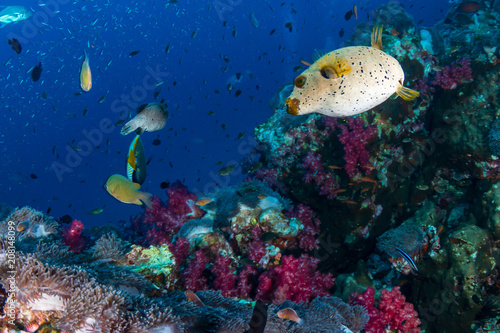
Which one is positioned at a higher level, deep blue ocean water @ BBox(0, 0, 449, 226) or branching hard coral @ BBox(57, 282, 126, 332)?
branching hard coral @ BBox(57, 282, 126, 332)

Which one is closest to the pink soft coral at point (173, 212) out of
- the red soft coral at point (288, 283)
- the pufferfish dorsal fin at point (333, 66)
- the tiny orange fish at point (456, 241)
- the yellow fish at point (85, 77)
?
the red soft coral at point (288, 283)

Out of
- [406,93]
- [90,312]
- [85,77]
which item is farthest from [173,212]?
[406,93]

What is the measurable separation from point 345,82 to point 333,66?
0.15 m

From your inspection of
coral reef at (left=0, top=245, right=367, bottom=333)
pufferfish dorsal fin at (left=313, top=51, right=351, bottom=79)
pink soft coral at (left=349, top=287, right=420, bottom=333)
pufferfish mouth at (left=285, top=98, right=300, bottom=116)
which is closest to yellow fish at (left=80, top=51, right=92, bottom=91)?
coral reef at (left=0, top=245, right=367, bottom=333)

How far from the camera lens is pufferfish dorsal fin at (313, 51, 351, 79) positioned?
1831 millimetres

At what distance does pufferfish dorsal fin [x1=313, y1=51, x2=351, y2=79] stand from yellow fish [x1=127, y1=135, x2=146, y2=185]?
8.41 ft

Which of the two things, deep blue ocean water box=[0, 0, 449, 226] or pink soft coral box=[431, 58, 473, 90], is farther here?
deep blue ocean water box=[0, 0, 449, 226]

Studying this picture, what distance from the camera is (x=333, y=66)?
1837 mm

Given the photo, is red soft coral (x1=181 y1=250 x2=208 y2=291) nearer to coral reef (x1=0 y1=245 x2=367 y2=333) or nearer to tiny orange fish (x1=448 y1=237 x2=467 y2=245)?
coral reef (x1=0 y1=245 x2=367 y2=333)

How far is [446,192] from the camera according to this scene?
5.52 meters

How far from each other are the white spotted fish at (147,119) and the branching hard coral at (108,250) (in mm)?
1862

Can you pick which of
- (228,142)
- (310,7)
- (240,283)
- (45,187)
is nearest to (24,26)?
(45,187)

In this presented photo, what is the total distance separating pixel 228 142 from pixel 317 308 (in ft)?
221

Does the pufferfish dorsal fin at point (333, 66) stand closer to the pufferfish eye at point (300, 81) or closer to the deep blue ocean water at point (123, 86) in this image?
the pufferfish eye at point (300, 81)
